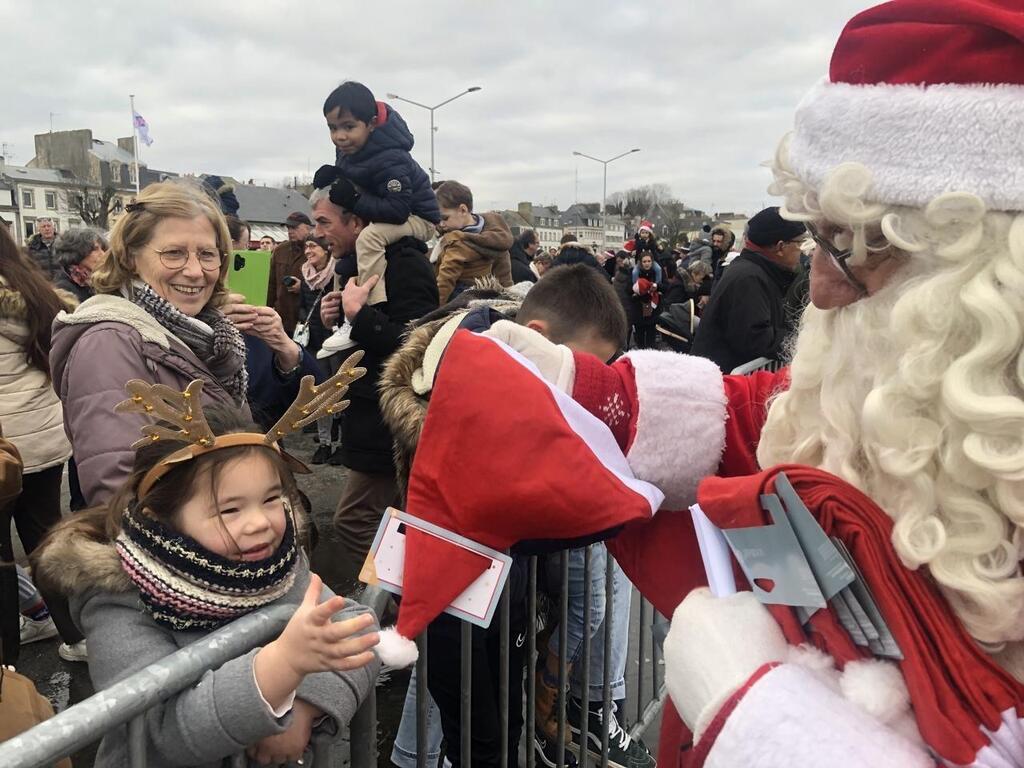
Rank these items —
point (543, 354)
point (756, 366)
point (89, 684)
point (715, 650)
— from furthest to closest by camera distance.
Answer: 1. point (756, 366)
2. point (89, 684)
3. point (543, 354)
4. point (715, 650)

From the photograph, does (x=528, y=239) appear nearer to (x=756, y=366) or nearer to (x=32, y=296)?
(x=756, y=366)

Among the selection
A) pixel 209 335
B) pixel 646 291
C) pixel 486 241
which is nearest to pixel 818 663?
pixel 209 335

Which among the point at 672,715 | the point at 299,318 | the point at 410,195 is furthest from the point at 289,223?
the point at 672,715

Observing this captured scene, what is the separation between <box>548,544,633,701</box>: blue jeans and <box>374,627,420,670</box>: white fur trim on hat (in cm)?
128

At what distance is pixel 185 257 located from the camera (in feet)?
7.80

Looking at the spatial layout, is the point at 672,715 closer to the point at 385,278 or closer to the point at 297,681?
the point at 297,681

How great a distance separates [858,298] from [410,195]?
111 inches

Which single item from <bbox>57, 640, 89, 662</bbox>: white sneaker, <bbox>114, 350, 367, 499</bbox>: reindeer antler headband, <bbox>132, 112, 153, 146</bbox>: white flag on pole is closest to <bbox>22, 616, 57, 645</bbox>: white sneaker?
<bbox>57, 640, 89, 662</bbox>: white sneaker

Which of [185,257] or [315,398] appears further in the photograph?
[185,257]

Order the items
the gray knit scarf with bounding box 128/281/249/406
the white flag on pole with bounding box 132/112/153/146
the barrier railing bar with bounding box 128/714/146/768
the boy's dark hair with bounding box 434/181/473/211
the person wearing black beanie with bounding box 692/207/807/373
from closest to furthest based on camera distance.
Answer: the barrier railing bar with bounding box 128/714/146/768, the gray knit scarf with bounding box 128/281/249/406, the person wearing black beanie with bounding box 692/207/807/373, the boy's dark hair with bounding box 434/181/473/211, the white flag on pole with bounding box 132/112/153/146

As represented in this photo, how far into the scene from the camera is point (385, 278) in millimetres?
3498

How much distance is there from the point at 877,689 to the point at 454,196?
495cm

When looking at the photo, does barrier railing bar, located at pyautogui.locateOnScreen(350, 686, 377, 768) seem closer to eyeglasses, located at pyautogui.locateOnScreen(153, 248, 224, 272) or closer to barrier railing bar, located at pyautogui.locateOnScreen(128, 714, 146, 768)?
barrier railing bar, located at pyautogui.locateOnScreen(128, 714, 146, 768)

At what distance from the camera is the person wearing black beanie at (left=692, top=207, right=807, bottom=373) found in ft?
14.4
